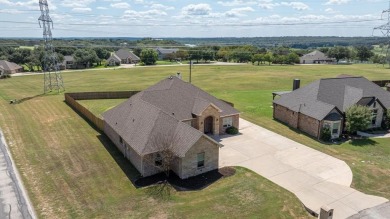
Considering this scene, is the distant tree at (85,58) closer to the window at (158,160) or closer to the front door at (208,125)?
the front door at (208,125)

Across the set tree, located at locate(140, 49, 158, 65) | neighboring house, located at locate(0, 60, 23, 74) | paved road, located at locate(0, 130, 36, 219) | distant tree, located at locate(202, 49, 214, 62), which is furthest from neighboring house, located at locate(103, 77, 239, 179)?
distant tree, located at locate(202, 49, 214, 62)

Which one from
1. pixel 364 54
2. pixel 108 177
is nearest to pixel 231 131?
pixel 108 177

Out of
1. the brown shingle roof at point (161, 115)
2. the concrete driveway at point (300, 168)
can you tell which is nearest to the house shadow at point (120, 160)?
the brown shingle roof at point (161, 115)

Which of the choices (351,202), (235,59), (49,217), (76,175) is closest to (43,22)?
(76,175)

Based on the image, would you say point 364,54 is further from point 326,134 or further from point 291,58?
Result: point 326,134

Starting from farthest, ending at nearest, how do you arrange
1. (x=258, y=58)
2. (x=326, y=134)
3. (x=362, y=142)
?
1. (x=258, y=58)
2. (x=326, y=134)
3. (x=362, y=142)

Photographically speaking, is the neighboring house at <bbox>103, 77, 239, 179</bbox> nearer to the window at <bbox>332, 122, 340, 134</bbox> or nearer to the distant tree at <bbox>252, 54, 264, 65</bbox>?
the window at <bbox>332, 122, 340, 134</bbox>

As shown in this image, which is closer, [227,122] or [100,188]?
[100,188]
